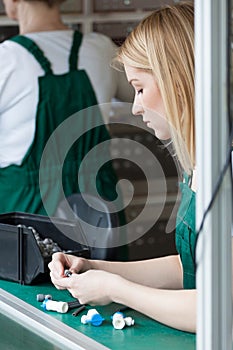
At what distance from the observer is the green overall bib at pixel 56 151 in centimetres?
305

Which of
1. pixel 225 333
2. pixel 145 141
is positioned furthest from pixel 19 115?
pixel 225 333

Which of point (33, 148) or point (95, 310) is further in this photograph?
point (33, 148)

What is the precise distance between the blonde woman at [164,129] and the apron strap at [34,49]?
3.35 ft

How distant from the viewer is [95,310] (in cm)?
188

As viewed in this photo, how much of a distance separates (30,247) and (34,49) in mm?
1051

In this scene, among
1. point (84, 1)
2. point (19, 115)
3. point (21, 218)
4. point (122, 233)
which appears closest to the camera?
point (21, 218)

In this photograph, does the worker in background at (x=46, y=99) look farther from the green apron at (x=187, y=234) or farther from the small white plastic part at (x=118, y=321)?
the small white plastic part at (x=118, y=321)

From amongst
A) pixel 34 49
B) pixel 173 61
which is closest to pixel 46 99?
pixel 34 49

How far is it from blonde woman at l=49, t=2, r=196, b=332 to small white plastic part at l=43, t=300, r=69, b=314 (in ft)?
0.13

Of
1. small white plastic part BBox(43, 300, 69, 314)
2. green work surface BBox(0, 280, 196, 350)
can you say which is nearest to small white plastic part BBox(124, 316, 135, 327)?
green work surface BBox(0, 280, 196, 350)

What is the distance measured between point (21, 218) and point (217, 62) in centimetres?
115

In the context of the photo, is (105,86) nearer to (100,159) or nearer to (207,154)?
(100,159)

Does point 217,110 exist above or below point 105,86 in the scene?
above

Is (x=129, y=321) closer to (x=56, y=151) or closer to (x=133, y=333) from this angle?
(x=133, y=333)
